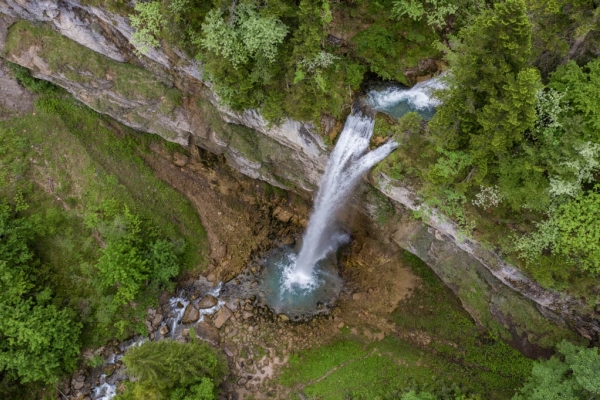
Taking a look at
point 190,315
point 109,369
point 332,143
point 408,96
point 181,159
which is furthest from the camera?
point 181,159

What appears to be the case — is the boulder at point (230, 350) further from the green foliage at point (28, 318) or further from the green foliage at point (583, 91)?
the green foliage at point (583, 91)

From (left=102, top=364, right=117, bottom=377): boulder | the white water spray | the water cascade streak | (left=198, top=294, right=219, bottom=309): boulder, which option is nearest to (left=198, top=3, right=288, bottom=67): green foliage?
the water cascade streak

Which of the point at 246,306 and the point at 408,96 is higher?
the point at 408,96

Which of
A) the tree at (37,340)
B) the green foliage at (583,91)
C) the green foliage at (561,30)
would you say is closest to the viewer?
the green foliage at (583,91)

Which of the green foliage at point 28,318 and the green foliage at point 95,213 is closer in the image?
the green foliage at point 28,318

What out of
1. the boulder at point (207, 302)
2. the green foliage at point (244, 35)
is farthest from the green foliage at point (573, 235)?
the boulder at point (207, 302)

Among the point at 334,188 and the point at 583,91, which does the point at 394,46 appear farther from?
the point at 583,91

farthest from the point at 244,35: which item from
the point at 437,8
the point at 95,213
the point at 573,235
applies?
the point at 95,213
